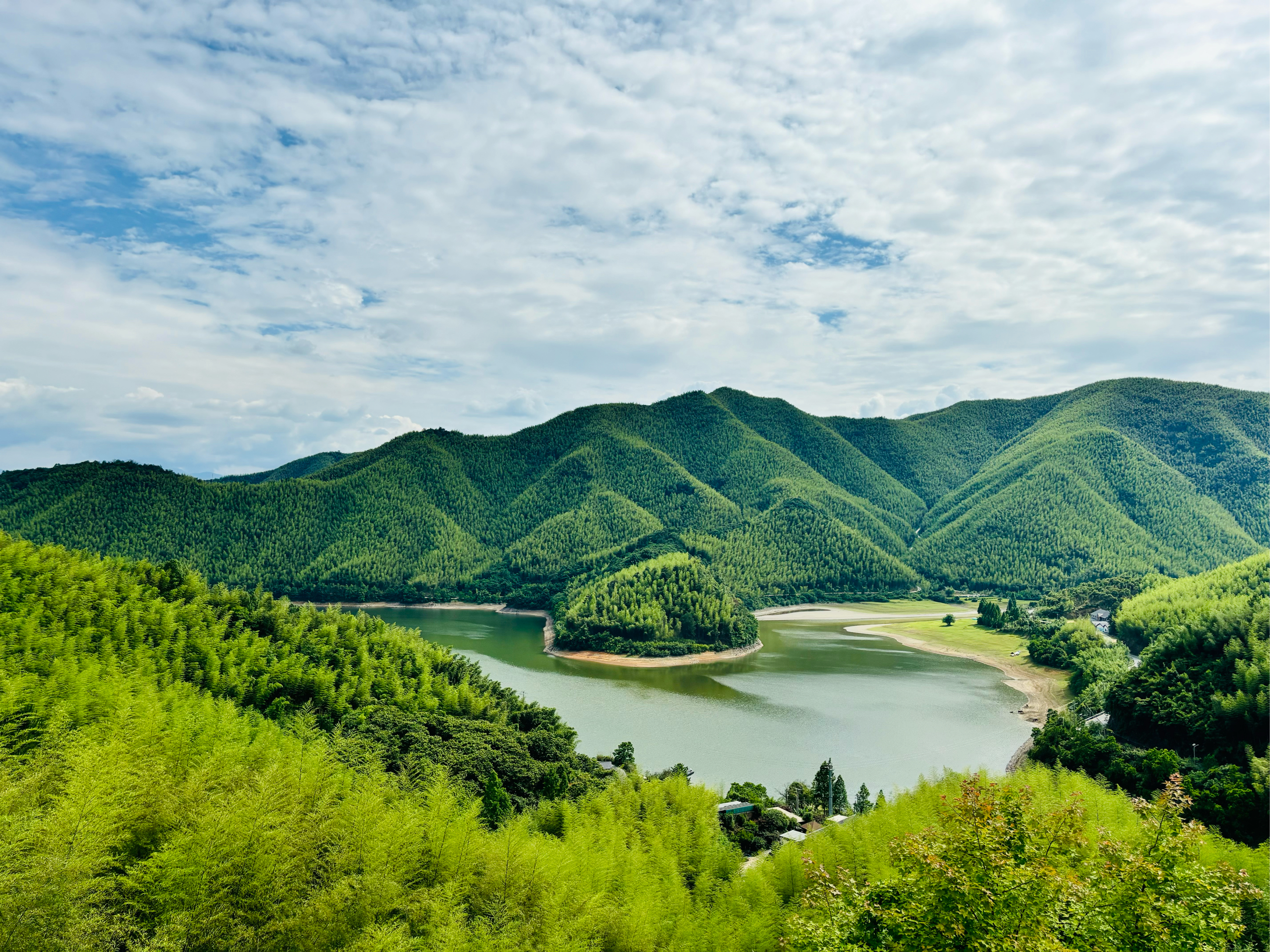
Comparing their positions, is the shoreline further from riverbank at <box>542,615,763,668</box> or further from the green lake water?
the green lake water

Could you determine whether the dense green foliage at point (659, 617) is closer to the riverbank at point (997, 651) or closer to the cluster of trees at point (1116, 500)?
the riverbank at point (997, 651)

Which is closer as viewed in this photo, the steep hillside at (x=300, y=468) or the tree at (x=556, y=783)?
the tree at (x=556, y=783)

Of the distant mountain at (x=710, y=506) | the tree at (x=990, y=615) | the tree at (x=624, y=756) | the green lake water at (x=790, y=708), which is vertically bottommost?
the green lake water at (x=790, y=708)

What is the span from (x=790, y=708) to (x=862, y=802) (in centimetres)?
1651

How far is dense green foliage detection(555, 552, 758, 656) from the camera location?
62.2m

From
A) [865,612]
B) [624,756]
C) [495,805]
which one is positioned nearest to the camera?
[495,805]

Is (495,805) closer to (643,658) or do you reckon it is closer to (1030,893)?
(1030,893)

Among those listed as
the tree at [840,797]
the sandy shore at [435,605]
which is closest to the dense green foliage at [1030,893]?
the tree at [840,797]

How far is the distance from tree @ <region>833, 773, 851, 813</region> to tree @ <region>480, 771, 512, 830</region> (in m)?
13.7

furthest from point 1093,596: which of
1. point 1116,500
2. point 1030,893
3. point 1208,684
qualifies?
point 1030,893

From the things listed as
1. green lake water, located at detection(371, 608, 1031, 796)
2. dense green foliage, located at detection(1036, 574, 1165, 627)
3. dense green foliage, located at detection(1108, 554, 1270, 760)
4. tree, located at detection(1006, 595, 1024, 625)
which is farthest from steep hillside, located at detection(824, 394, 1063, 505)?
dense green foliage, located at detection(1108, 554, 1270, 760)

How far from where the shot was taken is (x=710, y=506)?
120m

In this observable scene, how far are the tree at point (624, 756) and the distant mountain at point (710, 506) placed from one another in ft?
191

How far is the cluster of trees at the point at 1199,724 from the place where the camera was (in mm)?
24125
